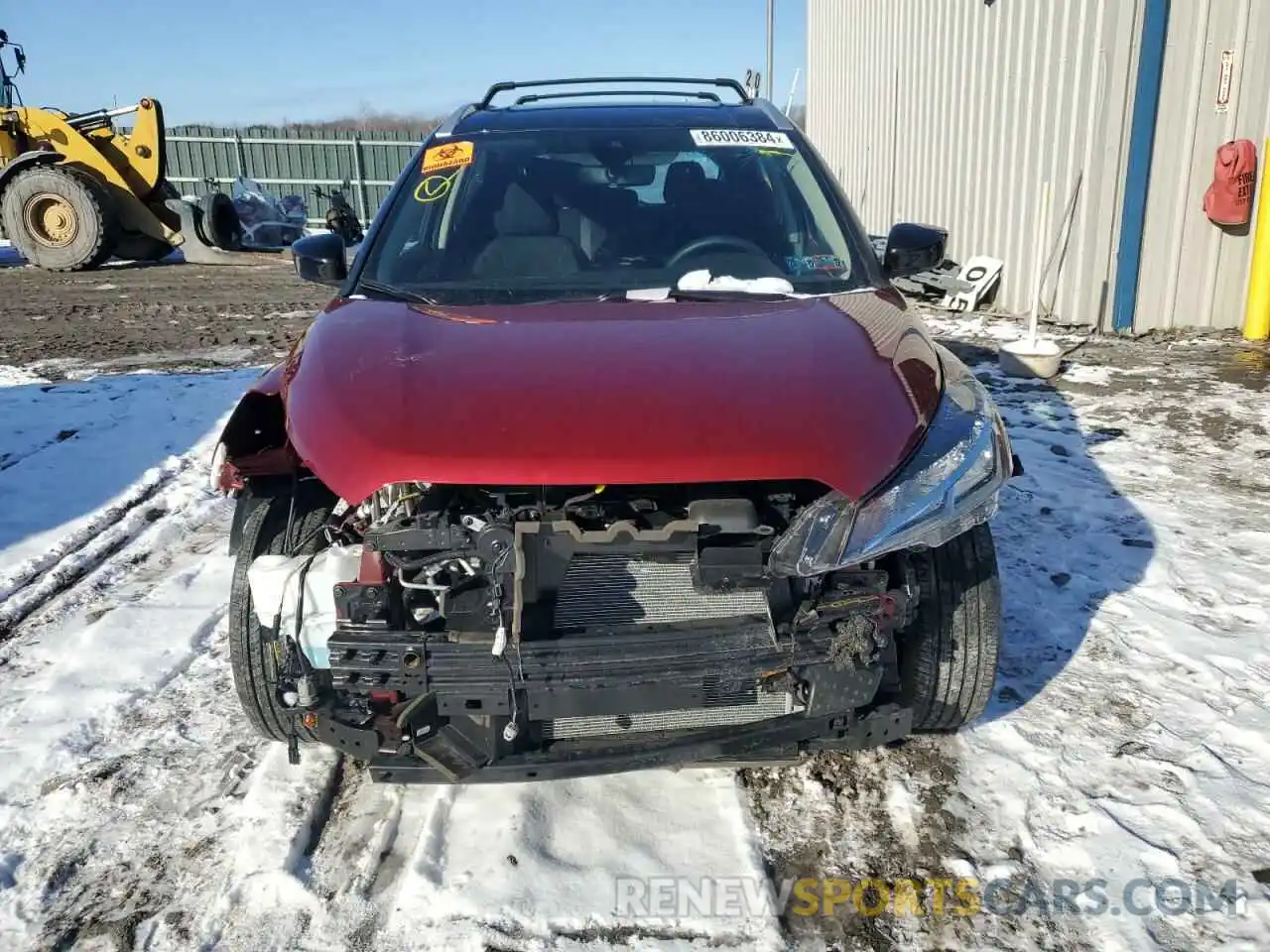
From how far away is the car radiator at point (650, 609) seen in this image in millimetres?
2193

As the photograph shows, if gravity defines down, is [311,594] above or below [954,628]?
above

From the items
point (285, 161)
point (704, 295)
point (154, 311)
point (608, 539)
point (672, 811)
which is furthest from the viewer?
point (285, 161)

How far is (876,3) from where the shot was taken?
1211cm

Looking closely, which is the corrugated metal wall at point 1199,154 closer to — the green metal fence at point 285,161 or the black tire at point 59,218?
the black tire at point 59,218

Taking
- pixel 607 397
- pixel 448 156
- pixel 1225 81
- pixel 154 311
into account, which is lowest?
pixel 154 311

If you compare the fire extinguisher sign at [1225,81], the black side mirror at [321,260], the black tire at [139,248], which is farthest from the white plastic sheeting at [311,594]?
the black tire at [139,248]

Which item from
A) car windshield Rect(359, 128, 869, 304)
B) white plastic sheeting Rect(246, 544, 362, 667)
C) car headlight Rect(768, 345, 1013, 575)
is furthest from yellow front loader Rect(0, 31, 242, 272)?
car headlight Rect(768, 345, 1013, 575)

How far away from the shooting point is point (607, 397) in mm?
2174

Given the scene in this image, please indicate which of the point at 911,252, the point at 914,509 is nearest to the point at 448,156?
the point at 911,252

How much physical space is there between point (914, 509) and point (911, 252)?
1.61 metres

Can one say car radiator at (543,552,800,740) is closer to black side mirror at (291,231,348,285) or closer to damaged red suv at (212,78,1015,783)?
damaged red suv at (212,78,1015,783)

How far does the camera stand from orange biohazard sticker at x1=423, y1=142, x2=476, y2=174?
3.49 metres

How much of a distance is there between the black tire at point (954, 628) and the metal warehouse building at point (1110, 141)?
626 centimetres

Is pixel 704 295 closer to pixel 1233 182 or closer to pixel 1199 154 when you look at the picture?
pixel 1233 182
